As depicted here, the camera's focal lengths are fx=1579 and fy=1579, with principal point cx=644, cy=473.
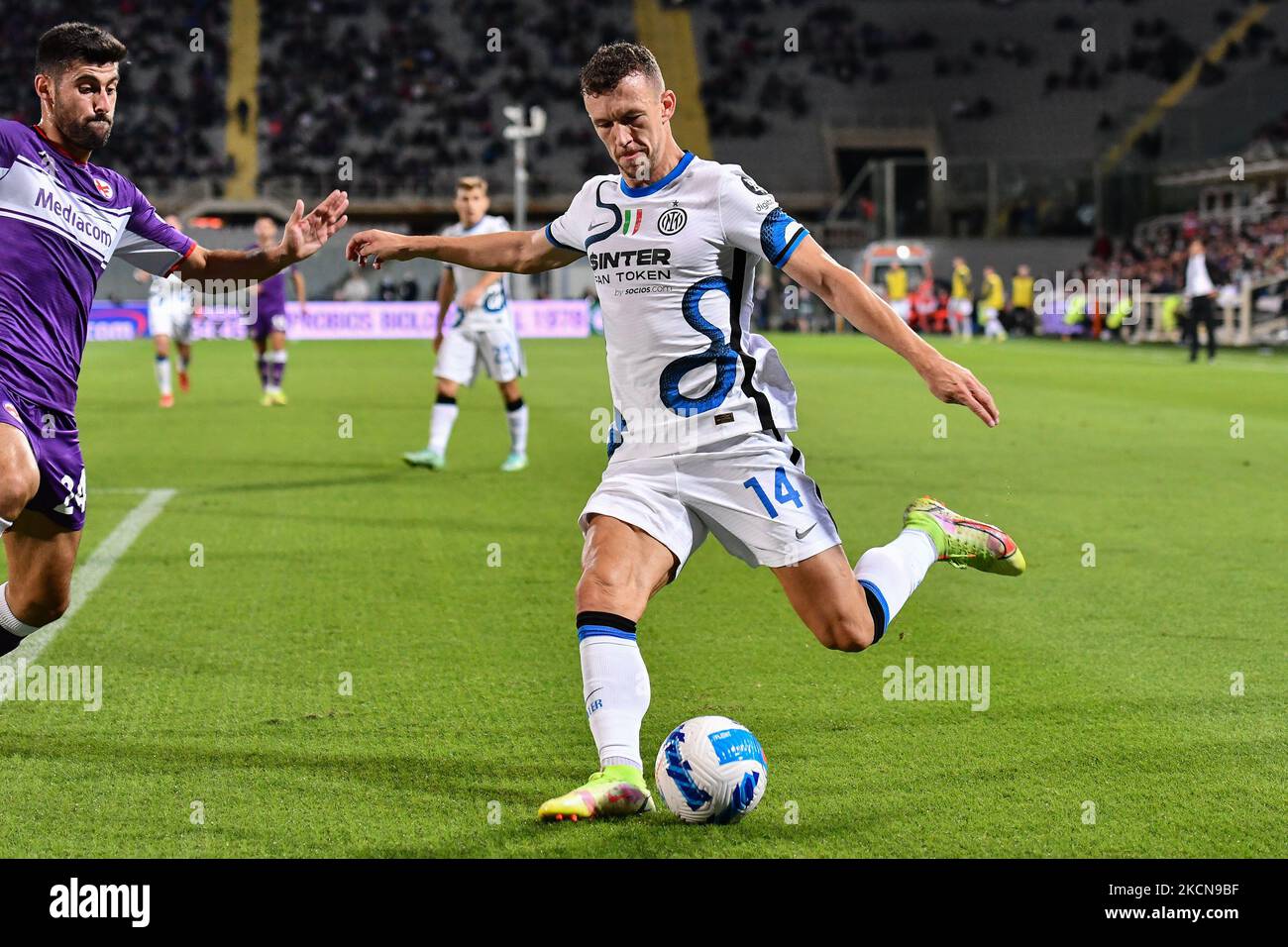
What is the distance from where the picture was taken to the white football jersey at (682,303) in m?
4.66

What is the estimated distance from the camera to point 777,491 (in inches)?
186

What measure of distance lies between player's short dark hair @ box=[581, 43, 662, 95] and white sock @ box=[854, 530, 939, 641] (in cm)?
173

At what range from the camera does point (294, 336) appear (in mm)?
40938

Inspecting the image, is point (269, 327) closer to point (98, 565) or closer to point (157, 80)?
point (98, 565)

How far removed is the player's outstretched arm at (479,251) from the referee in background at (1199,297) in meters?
24.1

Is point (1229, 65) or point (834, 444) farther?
point (1229, 65)

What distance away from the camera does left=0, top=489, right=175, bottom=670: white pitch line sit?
6.49 metres

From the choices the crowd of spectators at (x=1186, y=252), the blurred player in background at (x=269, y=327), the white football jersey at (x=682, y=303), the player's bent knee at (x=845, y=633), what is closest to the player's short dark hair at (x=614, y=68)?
the white football jersey at (x=682, y=303)

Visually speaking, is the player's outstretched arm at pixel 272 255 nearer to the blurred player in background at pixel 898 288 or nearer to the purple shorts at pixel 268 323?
the purple shorts at pixel 268 323

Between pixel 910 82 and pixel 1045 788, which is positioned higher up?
pixel 910 82

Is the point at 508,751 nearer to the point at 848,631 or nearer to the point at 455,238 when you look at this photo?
the point at 848,631
